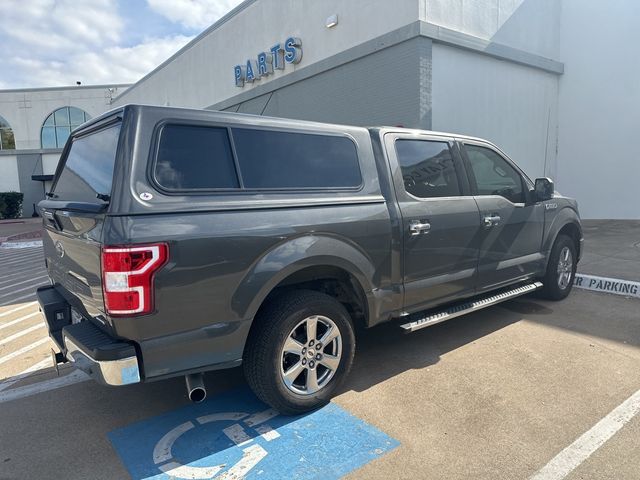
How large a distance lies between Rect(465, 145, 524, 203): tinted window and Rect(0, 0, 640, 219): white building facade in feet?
14.4

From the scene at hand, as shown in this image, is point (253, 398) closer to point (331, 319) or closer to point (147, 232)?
point (331, 319)

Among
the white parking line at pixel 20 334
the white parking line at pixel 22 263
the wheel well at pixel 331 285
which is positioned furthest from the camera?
the white parking line at pixel 22 263

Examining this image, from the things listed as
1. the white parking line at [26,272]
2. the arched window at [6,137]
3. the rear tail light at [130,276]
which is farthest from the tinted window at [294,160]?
the arched window at [6,137]

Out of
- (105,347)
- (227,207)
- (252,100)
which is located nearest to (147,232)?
(227,207)

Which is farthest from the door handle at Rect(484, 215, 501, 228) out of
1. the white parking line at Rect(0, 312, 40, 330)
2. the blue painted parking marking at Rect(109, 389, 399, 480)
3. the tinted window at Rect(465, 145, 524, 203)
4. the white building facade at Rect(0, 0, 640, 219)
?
the white parking line at Rect(0, 312, 40, 330)

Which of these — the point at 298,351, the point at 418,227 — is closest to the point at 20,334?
the point at 298,351

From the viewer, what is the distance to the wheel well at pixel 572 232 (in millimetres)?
5668

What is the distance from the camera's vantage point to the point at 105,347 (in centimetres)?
248

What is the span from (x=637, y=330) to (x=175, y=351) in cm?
464

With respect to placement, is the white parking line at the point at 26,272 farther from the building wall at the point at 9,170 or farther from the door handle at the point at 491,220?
the building wall at the point at 9,170

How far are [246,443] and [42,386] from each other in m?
2.14

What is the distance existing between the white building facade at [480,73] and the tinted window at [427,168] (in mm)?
5029

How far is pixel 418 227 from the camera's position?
373cm

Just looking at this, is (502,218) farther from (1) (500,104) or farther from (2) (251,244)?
(1) (500,104)
